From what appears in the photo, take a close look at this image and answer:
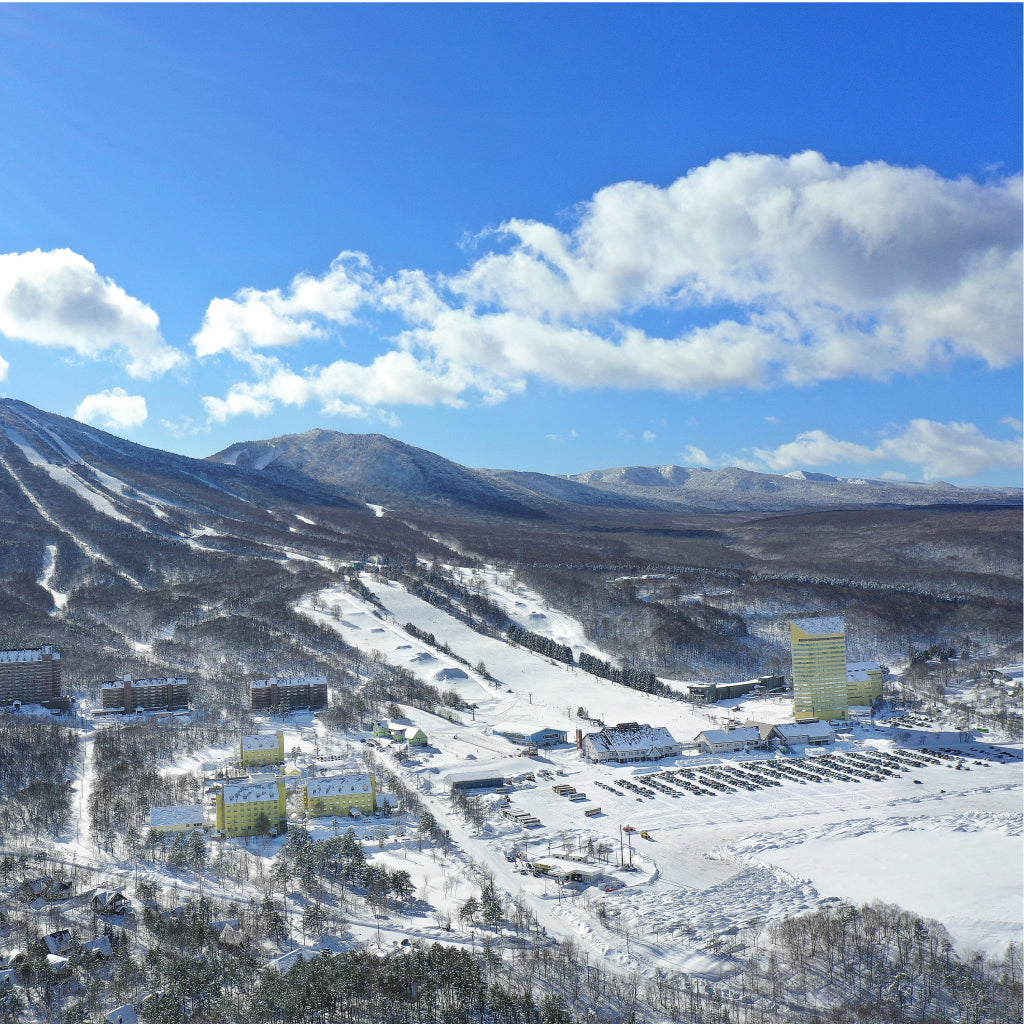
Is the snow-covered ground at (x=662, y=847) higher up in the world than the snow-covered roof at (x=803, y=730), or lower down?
lower down

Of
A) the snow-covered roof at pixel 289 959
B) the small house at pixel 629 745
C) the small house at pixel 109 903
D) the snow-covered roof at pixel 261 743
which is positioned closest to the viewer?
the snow-covered roof at pixel 289 959

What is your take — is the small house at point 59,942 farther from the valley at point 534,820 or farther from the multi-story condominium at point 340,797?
the multi-story condominium at point 340,797

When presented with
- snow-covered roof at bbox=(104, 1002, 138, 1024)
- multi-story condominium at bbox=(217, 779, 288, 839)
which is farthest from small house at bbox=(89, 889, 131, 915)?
multi-story condominium at bbox=(217, 779, 288, 839)

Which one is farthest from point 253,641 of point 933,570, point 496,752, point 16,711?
point 933,570

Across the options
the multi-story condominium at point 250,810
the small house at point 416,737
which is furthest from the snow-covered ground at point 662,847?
the multi-story condominium at point 250,810

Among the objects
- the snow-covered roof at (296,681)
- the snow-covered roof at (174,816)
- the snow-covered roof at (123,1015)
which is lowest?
the snow-covered roof at (123,1015)

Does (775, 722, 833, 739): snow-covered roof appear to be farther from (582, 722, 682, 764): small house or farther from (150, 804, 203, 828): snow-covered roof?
(150, 804, 203, 828): snow-covered roof

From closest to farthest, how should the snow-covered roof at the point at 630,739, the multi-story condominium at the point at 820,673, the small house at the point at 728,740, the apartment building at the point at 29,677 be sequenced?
the snow-covered roof at the point at 630,739, the small house at the point at 728,740, the multi-story condominium at the point at 820,673, the apartment building at the point at 29,677
